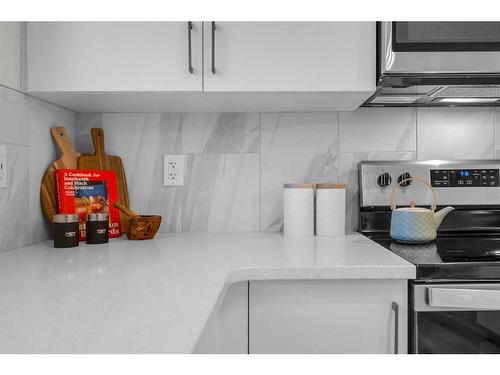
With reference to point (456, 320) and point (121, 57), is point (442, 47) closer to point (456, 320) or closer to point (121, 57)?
point (456, 320)

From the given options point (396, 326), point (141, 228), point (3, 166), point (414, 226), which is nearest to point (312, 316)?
point (396, 326)

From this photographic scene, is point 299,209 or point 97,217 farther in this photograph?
point 299,209

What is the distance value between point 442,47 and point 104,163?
1.29 meters

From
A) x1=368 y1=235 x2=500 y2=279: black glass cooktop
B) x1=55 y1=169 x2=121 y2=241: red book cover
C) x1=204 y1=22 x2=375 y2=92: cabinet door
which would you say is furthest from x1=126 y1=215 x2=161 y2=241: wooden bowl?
x1=368 y1=235 x2=500 y2=279: black glass cooktop

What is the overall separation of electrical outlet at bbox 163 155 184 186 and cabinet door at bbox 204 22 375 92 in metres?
0.47

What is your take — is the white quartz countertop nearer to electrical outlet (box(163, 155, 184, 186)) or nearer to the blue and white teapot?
the blue and white teapot

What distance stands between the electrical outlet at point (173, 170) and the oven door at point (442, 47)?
87 cm

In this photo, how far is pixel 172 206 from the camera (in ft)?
5.64

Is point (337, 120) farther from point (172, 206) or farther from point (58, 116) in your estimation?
point (58, 116)

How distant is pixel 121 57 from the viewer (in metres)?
1.31

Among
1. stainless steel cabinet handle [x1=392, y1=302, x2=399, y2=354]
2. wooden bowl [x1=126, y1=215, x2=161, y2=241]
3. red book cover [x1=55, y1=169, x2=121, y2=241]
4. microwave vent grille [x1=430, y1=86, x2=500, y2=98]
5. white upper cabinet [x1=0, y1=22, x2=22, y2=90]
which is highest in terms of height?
white upper cabinet [x1=0, y1=22, x2=22, y2=90]

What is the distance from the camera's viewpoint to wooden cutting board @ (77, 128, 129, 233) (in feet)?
5.21

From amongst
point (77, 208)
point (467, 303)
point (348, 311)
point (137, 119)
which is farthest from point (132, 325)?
point (137, 119)

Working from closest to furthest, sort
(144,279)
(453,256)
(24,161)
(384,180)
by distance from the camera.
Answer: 1. (144,279)
2. (453,256)
3. (24,161)
4. (384,180)
